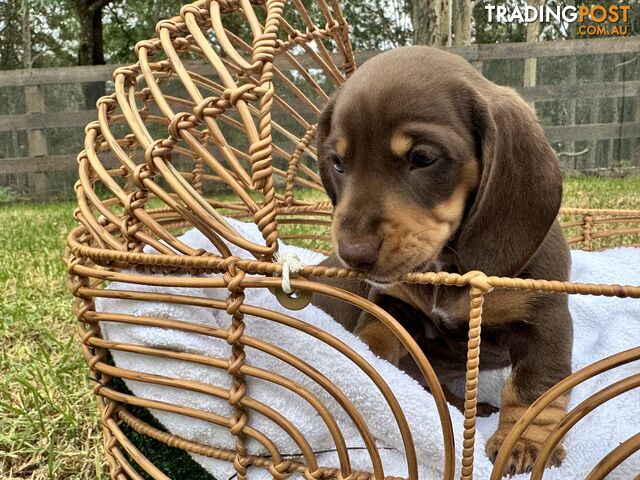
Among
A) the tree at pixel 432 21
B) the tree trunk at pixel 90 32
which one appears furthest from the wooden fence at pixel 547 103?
the tree trunk at pixel 90 32

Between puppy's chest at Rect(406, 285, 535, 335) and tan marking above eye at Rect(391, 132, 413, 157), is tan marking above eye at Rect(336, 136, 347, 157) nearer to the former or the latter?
tan marking above eye at Rect(391, 132, 413, 157)

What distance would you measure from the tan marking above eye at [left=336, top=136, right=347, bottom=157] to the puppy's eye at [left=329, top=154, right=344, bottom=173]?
3 centimetres

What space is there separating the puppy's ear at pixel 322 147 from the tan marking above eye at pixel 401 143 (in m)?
0.33

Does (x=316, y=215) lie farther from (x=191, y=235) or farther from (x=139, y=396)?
(x=139, y=396)

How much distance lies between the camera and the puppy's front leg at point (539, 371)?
153 cm

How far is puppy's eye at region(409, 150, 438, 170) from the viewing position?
60.2 inches

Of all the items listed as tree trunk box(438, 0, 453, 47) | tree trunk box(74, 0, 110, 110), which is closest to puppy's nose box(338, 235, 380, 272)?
tree trunk box(438, 0, 453, 47)

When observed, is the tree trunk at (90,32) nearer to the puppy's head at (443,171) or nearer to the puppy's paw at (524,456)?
the puppy's head at (443,171)

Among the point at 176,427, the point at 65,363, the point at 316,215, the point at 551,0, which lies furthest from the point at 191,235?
the point at 551,0

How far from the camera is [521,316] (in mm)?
1655

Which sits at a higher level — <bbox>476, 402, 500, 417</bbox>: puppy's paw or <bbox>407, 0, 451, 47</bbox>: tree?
<bbox>407, 0, 451, 47</bbox>: tree

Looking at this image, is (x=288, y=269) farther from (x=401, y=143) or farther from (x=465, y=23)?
(x=465, y=23)

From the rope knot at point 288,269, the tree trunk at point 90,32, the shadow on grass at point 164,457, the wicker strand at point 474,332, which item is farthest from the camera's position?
the tree trunk at point 90,32

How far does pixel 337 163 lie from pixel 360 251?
0.43 m
